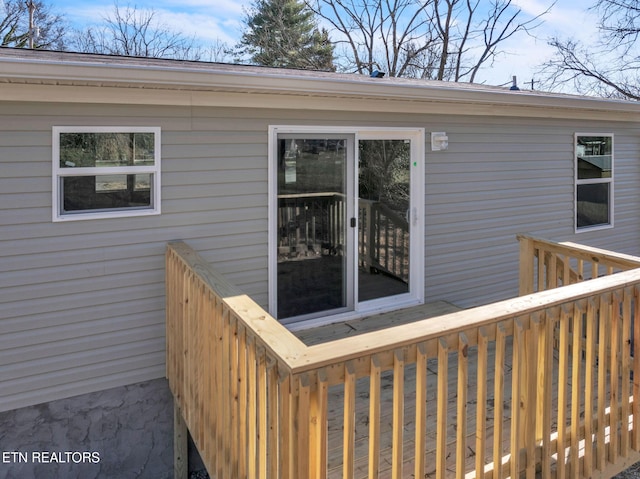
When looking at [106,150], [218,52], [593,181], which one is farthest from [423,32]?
[106,150]

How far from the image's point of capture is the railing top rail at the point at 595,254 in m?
3.45

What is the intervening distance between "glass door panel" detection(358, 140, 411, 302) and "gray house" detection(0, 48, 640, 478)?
20mm

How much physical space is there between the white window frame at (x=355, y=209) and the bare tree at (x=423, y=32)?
1274cm

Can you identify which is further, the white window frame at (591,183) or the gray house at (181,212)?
the white window frame at (591,183)

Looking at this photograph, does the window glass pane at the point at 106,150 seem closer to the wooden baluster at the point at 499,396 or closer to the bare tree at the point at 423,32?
the wooden baluster at the point at 499,396

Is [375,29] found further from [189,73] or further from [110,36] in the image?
[189,73]

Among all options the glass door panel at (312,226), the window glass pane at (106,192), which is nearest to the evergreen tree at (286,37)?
the glass door panel at (312,226)

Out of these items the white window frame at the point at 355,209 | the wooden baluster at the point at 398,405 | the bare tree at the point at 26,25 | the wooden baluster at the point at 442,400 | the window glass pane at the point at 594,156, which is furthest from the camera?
the bare tree at the point at 26,25

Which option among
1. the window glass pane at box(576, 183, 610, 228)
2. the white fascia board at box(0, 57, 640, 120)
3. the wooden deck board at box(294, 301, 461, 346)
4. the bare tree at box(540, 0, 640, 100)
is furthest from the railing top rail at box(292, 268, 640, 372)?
the bare tree at box(540, 0, 640, 100)

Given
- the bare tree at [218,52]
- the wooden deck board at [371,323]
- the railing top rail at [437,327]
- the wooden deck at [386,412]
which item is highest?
the bare tree at [218,52]

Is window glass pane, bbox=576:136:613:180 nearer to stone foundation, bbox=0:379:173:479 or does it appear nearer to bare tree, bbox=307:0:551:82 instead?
stone foundation, bbox=0:379:173:479

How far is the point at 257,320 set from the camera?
211 cm

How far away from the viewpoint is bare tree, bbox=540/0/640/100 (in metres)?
14.1

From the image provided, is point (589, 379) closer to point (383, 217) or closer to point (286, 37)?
point (383, 217)
